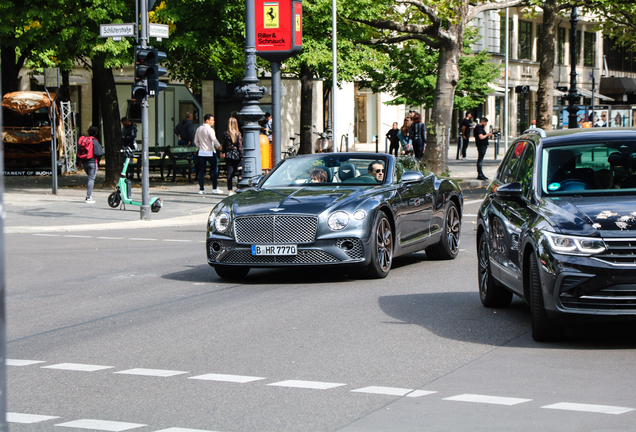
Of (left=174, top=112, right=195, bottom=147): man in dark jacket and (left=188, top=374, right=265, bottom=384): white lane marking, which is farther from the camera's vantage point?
(left=174, top=112, right=195, bottom=147): man in dark jacket

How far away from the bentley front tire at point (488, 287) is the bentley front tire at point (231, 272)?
295 centimetres

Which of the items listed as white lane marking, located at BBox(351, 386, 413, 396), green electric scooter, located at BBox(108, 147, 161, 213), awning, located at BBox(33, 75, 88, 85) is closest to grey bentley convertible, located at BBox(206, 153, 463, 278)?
white lane marking, located at BBox(351, 386, 413, 396)

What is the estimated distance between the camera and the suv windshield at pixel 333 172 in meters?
11.6

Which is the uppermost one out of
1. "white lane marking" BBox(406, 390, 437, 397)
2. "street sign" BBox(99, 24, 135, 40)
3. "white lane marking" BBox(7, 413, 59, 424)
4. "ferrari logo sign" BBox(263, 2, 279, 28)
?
"ferrari logo sign" BBox(263, 2, 279, 28)

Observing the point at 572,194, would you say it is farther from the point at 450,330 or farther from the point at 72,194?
the point at 72,194

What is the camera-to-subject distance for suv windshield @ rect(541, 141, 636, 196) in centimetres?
746

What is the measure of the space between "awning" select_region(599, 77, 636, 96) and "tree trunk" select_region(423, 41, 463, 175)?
52536mm

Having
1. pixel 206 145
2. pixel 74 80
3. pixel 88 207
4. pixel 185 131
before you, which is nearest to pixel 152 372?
pixel 88 207

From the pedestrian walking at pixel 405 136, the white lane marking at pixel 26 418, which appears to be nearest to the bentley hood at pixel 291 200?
the white lane marking at pixel 26 418

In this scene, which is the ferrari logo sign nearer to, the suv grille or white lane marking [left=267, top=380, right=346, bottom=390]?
the suv grille

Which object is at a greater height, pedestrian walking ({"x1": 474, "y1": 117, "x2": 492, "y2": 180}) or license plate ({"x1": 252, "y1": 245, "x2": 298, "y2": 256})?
pedestrian walking ({"x1": 474, "y1": 117, "x2": 492, "y2": 180})

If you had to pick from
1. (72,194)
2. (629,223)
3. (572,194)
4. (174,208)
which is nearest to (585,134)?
(572,194)

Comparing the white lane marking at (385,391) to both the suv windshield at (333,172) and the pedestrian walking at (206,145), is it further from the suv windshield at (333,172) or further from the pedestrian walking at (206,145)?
the pedestrian walking at (206,145)

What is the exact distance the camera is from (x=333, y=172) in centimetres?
1170
